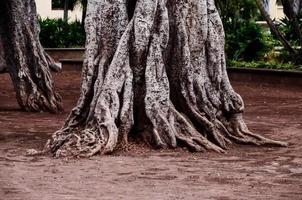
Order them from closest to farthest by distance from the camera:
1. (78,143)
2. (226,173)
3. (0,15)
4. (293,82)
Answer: (226,173)
(78,143)
(0,15)
(293,82)

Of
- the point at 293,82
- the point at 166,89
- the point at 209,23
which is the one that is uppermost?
the point at 209,23

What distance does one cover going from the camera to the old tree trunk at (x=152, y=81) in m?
10.2

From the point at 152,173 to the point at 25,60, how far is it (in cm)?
706

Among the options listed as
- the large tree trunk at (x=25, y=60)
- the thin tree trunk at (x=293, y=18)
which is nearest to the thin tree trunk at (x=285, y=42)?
the thin tree trunk at (x=293, y=18)

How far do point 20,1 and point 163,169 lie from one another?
23.6 ft

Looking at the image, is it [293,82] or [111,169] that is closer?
[111,169]

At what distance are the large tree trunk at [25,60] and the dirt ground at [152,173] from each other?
2.58m

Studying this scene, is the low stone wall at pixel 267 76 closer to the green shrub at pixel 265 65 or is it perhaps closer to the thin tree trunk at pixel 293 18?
the green shrub at pixel 265 65

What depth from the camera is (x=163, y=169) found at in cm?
899

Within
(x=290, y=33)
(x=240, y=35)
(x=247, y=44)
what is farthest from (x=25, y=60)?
(x=290, y=33)

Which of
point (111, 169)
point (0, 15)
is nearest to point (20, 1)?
point (0, 15)

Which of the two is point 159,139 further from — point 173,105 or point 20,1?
point 20,1

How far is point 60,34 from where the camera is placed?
33.8 meters

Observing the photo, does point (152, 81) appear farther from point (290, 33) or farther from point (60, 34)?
point (60, 34)
